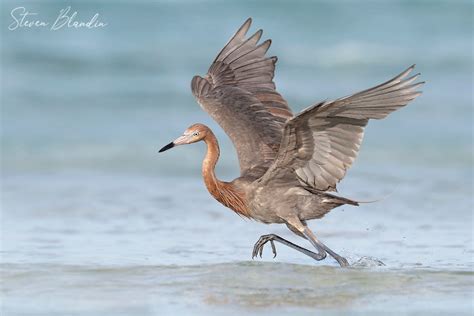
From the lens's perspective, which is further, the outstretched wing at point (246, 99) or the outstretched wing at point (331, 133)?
the outstretched wing at point (246, 99)

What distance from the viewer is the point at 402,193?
1138cm

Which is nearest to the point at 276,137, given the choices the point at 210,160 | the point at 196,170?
the point at 210,160

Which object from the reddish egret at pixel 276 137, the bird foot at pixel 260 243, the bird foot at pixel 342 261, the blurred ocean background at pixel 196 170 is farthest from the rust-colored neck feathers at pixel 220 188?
the bird foot at pixel 342 261

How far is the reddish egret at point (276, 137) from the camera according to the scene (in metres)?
7.55

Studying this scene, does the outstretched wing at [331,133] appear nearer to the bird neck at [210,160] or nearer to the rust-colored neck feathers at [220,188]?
the rust-colored neck feathers at [220,188]

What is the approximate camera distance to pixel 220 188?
336 inches

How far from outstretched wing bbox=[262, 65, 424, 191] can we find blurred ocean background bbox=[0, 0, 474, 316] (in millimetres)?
734

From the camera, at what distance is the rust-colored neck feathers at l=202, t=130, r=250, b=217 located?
8.52m

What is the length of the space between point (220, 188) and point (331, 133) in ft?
3.79

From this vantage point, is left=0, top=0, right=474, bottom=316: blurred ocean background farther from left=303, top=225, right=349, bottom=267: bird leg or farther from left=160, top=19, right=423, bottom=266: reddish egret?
left=160, top=19, right=423, bottom=266: reddish egret

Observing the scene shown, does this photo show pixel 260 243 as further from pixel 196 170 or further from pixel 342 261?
pixel 196 170

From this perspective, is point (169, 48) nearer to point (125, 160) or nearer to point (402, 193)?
point (125, 160)

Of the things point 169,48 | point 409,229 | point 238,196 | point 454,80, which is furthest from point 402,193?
point 169,48

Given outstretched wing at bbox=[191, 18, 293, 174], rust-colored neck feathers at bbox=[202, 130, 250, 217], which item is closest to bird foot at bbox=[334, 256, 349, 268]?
rust-colored neck feathers at bbox=[202, 130, 250, 217]
